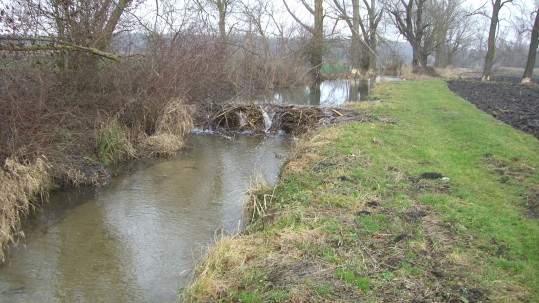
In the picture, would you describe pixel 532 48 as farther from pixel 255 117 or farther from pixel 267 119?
pixel 255 117

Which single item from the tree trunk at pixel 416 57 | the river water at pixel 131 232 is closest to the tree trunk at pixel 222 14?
the river water at pixel 131 232

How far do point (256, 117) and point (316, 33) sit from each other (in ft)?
54.8

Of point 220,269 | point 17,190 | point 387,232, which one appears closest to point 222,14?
point 17,190

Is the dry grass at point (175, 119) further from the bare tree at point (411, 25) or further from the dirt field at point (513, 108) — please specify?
the bare tree at point (411, 25)

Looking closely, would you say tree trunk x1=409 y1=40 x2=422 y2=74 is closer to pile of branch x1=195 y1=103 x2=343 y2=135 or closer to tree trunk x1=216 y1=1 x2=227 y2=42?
tree trunk x1=216 y1=1 x2=227 y2=42

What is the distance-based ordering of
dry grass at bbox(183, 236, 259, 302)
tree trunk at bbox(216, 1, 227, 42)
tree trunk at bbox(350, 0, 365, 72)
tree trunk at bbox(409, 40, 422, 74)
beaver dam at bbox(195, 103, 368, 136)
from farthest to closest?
1. tree trunk at bbox(409, 40, 422, 74)
2. tree trunk at bbox(350, 0, 365, 72)
3. tree trunk at bbox(216, 1, 227, 42)
4. beaver dam at bbox(195, 103, 368, 136)
5. dry grass at bbox(183, 236, 259, 302)

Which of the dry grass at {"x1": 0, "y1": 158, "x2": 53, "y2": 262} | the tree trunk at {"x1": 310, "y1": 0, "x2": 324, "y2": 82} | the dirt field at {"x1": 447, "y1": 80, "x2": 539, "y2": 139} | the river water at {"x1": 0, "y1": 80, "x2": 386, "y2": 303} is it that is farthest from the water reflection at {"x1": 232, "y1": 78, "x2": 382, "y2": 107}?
the dry grass at {"x1": 0, "y1": 158, "x2": 53, "y2": 262}

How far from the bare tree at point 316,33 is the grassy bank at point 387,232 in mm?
21700

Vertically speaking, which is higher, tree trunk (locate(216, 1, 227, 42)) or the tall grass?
tree trunk (locate(216, 1, 227, 42))

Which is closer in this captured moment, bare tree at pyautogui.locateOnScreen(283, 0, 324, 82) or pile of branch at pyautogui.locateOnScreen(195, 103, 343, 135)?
pile of branch at pyautogui.locateOnScreen(195, 103, 343, 135)

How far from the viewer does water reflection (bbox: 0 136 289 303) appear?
554cm

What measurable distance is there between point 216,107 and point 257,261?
40.2 feet

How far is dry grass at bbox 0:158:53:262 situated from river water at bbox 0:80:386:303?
0.72 feet

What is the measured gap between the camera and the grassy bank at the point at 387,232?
13.9ft
